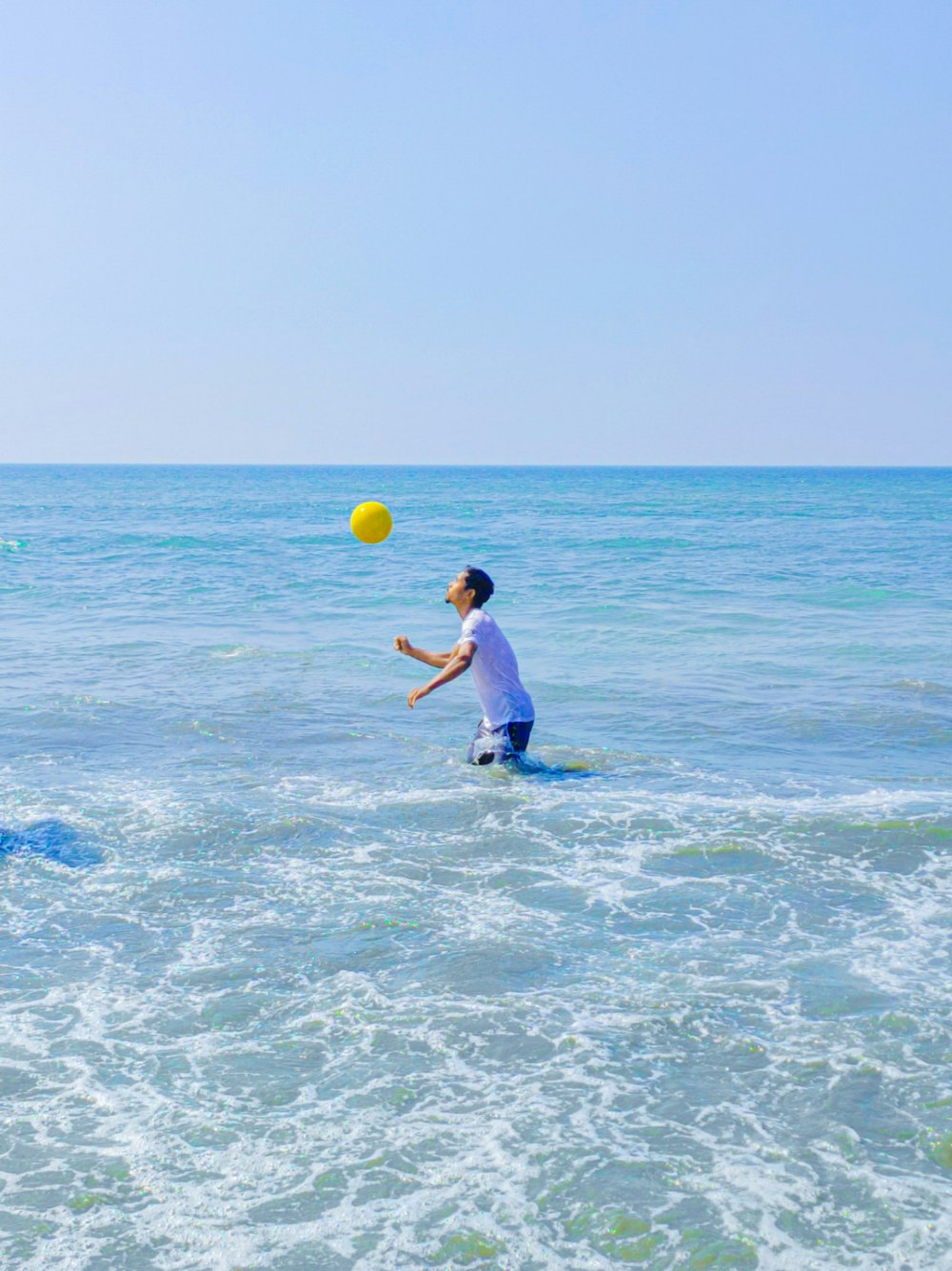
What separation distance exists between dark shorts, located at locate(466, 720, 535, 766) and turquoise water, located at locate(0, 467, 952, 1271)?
0.24 m

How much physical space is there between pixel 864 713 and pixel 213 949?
7131mm

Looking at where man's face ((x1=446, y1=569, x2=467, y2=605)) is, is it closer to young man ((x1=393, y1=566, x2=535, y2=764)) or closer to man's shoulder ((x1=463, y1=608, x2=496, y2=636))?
young man ((x1=393, y1=566, x2=535, y2=764))

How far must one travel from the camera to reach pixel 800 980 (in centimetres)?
501

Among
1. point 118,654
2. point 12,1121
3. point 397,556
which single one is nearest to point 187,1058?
point 12,1121

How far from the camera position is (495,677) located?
861 cm

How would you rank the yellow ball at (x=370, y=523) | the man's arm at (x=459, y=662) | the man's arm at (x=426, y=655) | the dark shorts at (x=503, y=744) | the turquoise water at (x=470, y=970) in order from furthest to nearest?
the yellow ball at (x=370, y=523) < the dark shorts at (x=503, y=744) < the man's arm at (x=459, y=662) < the man's arm at (x=426, y=655) < the turquoise water at (x=470, y=970)

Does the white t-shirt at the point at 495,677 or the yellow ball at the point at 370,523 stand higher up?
the yellow ball at the point at 370,523

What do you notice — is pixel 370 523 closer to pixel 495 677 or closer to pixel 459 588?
pixel 459 588

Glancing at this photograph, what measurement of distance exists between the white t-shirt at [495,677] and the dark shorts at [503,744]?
0.14 feet

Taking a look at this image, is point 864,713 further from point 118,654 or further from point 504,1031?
point 118,654

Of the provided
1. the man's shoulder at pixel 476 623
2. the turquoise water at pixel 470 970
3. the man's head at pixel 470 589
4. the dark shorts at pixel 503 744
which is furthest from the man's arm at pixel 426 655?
the turquoise water at pixel 470 970

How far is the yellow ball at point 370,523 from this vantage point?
30.5 ft

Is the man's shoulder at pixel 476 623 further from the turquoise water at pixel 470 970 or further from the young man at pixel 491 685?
the turquoise water at pixel 470 970

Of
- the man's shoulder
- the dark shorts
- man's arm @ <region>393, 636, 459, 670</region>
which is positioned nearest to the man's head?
the man's shoulder
